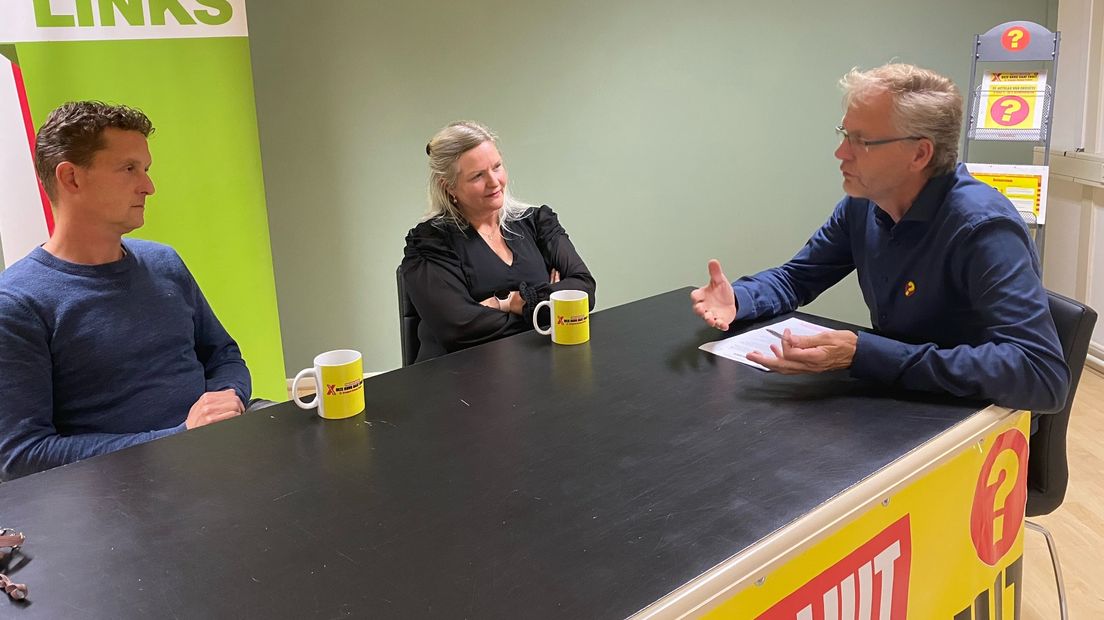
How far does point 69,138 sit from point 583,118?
7.41 ft

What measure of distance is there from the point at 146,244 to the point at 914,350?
1687 mm

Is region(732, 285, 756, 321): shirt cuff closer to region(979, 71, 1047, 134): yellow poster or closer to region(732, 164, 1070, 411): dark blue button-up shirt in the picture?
region(732, 164, 1070, 411): dark blue button-up shirt

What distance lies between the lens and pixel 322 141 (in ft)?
11.6

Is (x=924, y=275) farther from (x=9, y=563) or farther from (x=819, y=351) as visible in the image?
(x=9, y=563)

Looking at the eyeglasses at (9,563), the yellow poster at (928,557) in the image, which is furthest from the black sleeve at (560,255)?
the eyeglasses at (9,563)

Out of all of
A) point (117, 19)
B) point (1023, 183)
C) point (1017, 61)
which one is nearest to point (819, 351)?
point (117, 19)

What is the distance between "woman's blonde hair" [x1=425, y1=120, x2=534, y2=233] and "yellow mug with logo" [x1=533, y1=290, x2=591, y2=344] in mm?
600

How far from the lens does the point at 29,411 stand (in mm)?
1646

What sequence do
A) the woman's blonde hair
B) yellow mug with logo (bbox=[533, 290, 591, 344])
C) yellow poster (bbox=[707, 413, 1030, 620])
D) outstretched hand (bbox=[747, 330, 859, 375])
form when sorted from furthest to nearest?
the woman's blonde hair < yellow mug with logo (bbox=[533, 290, 591, 344]) < outstretched hand (bbox=[747, 330, 859, 375]) < yellow poster (bbox=[707, 413, 1030, 620])

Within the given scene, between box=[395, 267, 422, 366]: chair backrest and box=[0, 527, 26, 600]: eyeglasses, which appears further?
box=[395, 267, 422, 366]: chair backrest

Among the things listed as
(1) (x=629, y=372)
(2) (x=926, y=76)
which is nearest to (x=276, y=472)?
(1) (x=629, y=372)

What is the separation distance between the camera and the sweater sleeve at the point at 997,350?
1.49m

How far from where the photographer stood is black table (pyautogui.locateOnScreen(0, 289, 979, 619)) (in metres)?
1.02

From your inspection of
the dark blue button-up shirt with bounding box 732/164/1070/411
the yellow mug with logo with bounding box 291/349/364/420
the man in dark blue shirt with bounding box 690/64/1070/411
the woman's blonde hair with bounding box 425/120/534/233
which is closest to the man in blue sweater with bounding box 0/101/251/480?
the yellow mug with logo with bounding box 291/349/364/420
